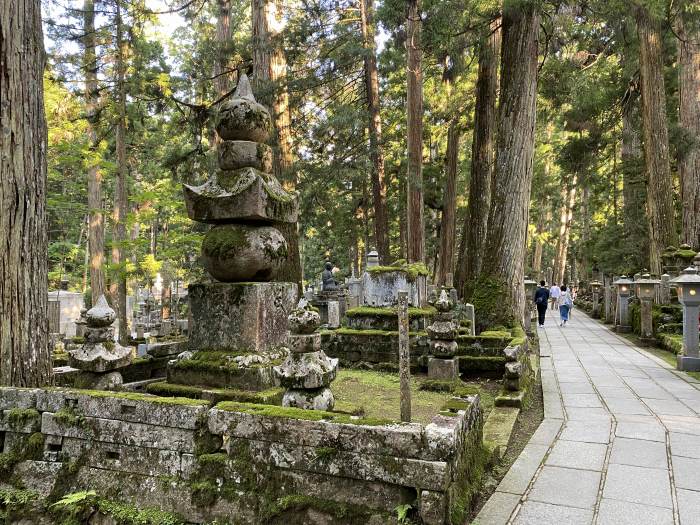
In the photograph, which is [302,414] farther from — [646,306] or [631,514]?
[646,306]

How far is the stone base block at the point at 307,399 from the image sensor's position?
3.94 metres

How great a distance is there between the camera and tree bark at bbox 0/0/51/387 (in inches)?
169

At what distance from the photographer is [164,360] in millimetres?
5988

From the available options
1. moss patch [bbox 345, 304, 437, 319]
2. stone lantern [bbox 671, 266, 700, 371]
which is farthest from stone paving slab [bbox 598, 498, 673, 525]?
stone lantern [bbox 671, 266, 700, 371]

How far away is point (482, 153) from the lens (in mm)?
12688

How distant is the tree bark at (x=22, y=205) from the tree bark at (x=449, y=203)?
46.0 ft

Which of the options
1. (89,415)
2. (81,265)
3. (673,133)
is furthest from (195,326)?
(81,265)

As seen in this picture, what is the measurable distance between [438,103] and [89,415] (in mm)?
15274

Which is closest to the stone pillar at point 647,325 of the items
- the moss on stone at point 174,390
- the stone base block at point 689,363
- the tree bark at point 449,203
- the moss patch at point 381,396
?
the stone base block at point 689,363

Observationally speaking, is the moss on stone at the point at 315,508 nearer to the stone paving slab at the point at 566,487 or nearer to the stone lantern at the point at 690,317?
the stone paving slab at the point at 566,487

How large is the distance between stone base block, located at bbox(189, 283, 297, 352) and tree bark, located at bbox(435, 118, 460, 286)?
1290cm

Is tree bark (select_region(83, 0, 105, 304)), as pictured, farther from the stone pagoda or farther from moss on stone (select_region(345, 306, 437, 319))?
the stone pagoda

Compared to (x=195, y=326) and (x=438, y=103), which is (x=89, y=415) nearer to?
(x=195, y=326)

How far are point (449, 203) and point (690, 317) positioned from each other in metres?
9.54
